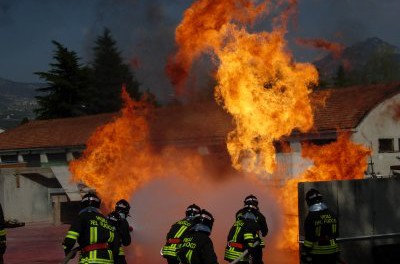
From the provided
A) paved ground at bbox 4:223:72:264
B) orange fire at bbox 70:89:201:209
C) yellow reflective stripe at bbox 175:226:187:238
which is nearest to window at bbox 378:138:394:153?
orange fire at bbox 70:89:201:209

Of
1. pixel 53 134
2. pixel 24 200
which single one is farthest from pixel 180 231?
pixel 53 134

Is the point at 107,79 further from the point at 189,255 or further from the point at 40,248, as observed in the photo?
the point at 189,255

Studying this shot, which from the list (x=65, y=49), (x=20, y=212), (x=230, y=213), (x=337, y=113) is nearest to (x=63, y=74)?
(x=65, y=49)

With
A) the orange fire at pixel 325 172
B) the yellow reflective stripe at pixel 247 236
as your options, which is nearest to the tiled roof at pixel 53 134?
the orange fire at pixel 325 172

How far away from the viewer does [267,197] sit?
18672 mm

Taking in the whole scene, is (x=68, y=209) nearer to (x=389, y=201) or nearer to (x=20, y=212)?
(x=20, y=212)

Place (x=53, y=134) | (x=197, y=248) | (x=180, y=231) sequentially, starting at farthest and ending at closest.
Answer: (x=53, y=134) → (x=180, y=231) → (x=197, y=248)

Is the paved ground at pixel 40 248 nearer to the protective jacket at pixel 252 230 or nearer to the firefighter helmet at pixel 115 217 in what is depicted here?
the protective jacket at pixel 252 230

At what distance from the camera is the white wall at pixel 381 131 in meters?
26.0

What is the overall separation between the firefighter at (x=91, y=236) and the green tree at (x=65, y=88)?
50096 millimetres

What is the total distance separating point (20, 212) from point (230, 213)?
15.3m

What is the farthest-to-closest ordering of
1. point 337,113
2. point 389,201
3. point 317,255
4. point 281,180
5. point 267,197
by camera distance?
point 337,113, point 281,180, point 267,197, point 389,201, point 317,255

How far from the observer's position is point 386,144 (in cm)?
2716

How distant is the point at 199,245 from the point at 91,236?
6.81ft
